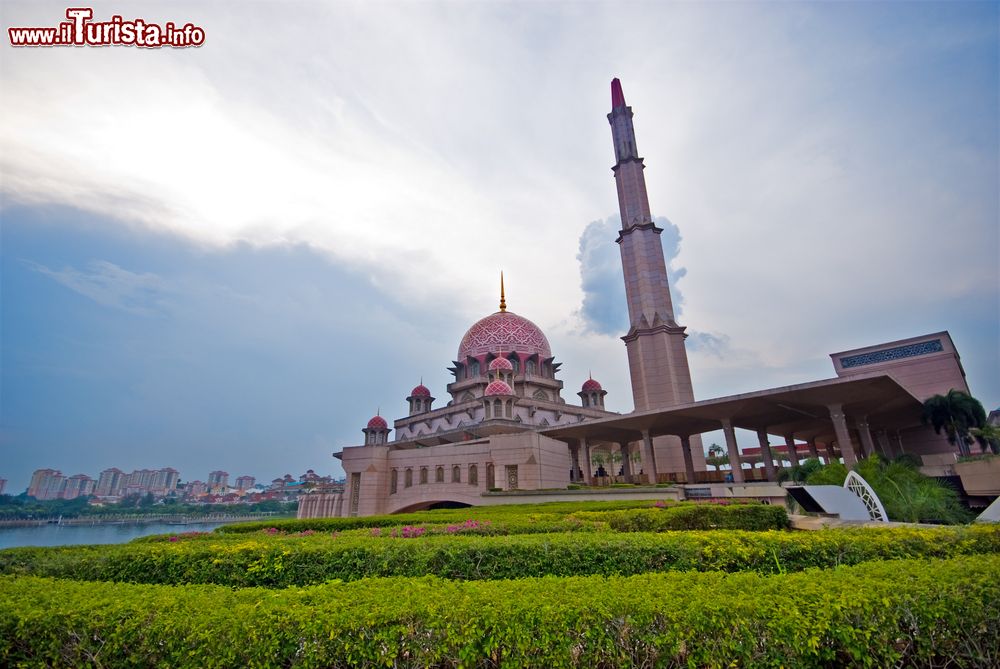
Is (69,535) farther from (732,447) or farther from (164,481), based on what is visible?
(164,481)

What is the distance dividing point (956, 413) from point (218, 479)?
15064 centimetres

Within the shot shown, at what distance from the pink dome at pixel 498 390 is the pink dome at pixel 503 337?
824 cm

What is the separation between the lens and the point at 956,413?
22984 millimetres

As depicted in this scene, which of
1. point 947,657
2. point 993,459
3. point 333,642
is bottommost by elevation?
point 947,657

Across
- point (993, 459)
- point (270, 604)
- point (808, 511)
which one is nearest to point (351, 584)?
point (270, 604)

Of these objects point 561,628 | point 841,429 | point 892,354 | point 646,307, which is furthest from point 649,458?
point 561,628

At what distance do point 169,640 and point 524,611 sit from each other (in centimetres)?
259

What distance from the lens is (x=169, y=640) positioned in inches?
132

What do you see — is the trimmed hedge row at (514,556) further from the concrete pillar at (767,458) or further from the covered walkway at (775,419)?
the concrete pillar at (767,458)

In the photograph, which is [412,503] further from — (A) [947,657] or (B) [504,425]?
(A) [947,657]

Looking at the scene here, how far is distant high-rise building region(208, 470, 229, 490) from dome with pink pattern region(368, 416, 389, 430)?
361 ft

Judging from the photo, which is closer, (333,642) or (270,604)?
(333,642)

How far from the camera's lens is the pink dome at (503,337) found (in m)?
42.2

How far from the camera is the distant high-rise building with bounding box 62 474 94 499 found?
275ft
